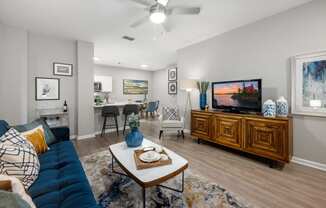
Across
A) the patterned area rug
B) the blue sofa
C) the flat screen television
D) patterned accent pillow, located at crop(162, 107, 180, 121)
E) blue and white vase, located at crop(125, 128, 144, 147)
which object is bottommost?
the patterned area rug

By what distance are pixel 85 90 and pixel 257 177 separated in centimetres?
422

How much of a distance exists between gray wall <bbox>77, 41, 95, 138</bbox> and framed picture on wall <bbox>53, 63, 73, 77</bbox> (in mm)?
236

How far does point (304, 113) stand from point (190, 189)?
2.25m

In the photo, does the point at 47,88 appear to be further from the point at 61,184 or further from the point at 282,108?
the point at 282,108

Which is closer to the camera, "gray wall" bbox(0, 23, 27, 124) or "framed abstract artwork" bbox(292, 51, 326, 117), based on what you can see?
"framed abstract artwork" bbox(292, 51, 326, 117)

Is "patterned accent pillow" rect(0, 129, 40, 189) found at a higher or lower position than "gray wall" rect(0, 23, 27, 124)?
lower

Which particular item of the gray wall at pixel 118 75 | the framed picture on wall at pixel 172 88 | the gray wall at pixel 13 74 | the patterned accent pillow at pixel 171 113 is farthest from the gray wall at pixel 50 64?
the framed picture on wall at pixel 172 88

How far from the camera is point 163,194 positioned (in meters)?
1.85

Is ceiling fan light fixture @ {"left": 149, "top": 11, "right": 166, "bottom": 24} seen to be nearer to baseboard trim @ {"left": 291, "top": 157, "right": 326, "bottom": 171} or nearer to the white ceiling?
the white ceiling

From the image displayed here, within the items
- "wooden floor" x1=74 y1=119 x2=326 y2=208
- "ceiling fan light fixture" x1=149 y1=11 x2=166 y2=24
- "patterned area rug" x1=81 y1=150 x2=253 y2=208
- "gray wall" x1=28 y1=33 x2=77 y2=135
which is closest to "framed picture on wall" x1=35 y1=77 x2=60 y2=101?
"gray wall" x1=28 y1=33 x2=77 y2=135

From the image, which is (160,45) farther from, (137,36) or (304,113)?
(304,113)

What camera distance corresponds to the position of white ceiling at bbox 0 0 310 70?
2555 mm

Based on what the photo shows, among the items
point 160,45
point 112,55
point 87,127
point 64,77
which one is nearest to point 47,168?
point 87,127

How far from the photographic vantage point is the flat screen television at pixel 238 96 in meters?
2.89
